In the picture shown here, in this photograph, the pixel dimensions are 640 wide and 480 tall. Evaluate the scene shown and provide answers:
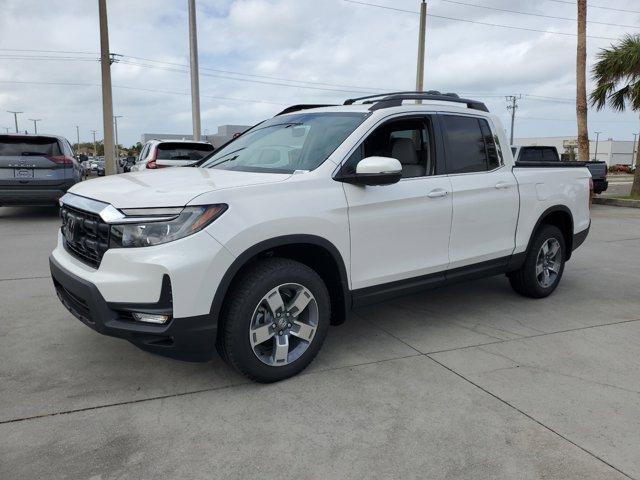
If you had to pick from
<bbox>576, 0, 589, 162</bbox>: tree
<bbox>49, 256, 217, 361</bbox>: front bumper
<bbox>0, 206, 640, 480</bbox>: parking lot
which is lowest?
<bbox>0, 206, 640, 480</bbox>: parking lot

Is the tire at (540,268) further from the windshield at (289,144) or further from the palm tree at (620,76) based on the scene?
the palm tree at (620,76)

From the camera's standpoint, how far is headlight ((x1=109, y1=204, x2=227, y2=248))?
9.89 feet

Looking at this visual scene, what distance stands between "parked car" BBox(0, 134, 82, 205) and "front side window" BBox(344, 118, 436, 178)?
28.4ft

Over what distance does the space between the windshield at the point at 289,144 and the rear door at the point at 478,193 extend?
40.2 inches

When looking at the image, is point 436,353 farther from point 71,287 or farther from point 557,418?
point 71,287

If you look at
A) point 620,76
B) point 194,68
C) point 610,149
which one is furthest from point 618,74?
point 610,149

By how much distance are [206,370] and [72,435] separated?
101cm

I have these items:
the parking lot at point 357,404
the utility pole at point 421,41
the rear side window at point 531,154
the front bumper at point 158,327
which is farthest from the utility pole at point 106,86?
the front bumper at point 158,327

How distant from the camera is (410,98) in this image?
441 centimetres

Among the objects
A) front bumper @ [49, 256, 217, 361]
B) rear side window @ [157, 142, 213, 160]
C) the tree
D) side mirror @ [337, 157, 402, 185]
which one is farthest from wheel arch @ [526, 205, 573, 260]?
the tree

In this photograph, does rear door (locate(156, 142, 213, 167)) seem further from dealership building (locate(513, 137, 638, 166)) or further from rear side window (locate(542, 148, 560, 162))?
dealership building (locate(513, 137, 638, 166))

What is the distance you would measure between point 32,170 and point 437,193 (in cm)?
918

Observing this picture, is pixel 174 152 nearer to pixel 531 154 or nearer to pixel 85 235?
pixel 85 235

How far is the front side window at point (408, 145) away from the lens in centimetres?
414
